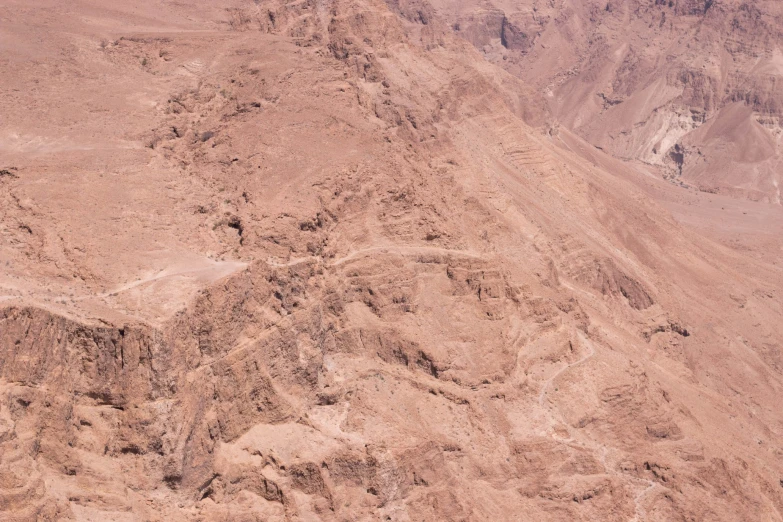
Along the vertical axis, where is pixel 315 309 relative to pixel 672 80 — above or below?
above

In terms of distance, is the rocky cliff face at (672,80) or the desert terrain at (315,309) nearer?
the desert terrain at (315,309)

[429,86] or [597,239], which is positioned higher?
[429,86]

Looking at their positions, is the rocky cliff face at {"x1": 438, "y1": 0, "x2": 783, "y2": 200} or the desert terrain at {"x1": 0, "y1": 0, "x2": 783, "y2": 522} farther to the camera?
the rocky cliff face at {"x1": 438, "y1": 0, "x2": 783, "y2": 200}

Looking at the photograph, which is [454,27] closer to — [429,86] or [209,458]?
[429,86]

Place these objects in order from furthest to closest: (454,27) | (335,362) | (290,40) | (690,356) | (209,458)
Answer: (454,27)
(690,356)
(290,40)
(335,362)
(209,458)

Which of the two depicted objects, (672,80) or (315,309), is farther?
(672,80)

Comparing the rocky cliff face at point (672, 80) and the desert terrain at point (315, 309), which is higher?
the desert terrain at point (315, 309)

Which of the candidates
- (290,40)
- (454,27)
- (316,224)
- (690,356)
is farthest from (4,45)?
(454,27)

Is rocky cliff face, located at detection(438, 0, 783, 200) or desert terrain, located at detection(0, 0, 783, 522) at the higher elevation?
desert terrain, located at detection(0, 0, 783, 522)
